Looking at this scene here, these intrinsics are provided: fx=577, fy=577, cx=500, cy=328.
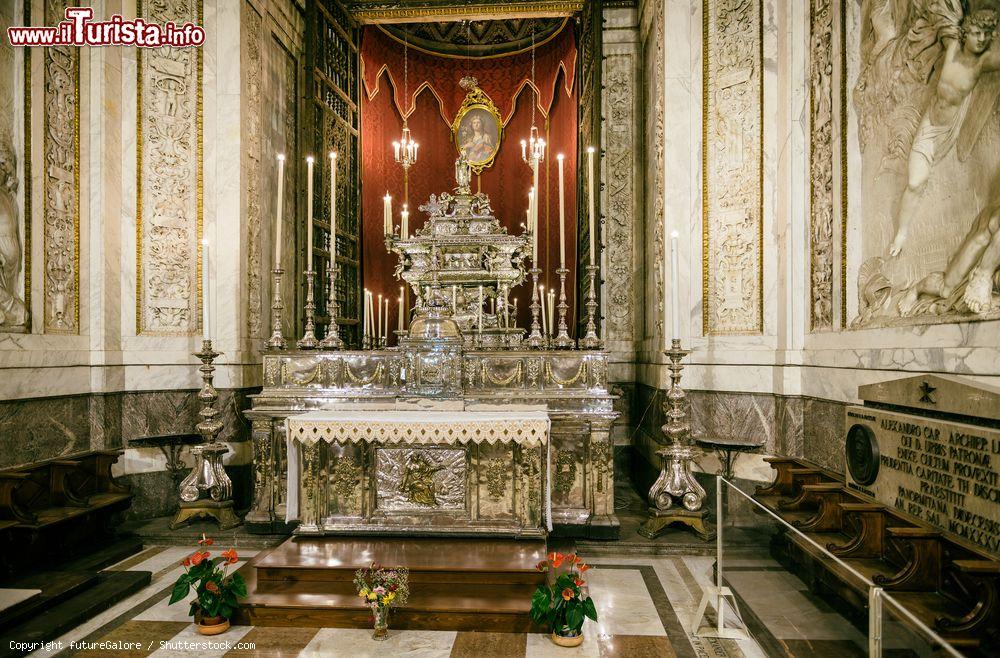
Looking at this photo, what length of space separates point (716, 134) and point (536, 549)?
14.3 ft

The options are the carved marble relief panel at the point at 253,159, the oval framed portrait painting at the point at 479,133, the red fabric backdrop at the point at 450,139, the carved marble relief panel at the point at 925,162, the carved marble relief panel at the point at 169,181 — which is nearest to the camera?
the carved marble relief panel at the point at 925,162

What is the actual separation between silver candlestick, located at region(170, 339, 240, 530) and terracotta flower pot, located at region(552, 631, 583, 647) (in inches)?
132

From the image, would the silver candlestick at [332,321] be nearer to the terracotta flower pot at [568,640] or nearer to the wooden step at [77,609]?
the wooden step at [77,609]

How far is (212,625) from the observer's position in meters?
3.64

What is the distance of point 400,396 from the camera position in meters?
5.05

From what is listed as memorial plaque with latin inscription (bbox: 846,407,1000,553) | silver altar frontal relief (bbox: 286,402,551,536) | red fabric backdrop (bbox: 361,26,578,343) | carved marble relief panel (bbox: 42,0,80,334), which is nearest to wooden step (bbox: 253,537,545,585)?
silver altar frontal relief (bbox: 286,402,551,536)

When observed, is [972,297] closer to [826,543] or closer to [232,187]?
[826,543]

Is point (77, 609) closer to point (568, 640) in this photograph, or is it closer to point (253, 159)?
point (568, 640)

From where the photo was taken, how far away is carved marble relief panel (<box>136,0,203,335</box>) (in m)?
5.95

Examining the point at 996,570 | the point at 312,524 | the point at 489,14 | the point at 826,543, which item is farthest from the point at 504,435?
the point at 489,14

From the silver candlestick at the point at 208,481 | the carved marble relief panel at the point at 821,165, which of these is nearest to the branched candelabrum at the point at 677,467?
the carved marble relief panel at the point at 821,165

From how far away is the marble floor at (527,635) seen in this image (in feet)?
9.89

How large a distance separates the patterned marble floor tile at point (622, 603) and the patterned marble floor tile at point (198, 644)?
228 centimetres

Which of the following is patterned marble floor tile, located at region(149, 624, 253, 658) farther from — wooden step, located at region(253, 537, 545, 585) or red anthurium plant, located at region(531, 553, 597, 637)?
red anthurium plant, located at region(531, 553, 597, 637)
